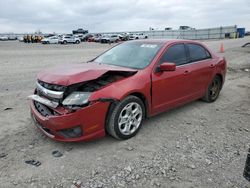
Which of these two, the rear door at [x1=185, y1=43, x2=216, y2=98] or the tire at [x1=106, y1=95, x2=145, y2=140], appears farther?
the rear door at [x1=185, y1=43, x2=216, y2=98]

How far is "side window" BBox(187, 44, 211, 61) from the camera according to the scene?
5510mm

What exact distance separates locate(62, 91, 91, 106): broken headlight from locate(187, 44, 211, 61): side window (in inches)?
109

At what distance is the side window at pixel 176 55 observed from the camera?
480 centimetres

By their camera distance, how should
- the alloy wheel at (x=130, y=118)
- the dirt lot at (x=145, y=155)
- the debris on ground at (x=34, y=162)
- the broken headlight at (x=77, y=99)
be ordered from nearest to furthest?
the dirt lot at (x=145, y=155)
the debris on ground at (x=34, y=162)
the broken headlight at (x=77, y=99)
the alloy wheel at (x=130, y=118)

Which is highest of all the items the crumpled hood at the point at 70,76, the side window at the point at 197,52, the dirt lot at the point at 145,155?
the side window at the point at 197,52

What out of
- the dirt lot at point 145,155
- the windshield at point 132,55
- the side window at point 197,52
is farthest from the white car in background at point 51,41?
the side window at point 197,52

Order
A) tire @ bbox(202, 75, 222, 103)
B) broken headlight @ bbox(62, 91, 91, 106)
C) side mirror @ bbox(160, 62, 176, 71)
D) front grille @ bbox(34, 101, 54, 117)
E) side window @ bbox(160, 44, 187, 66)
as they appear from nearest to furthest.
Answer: broken headlight @ bbox(62, 91, 91, 106)
front grille @ bbox(34, 101, 54, 117)
side mirror @ bbox(160, 62, 176, 71)
side window @ bbox(160, 44, 187, 66)
tire @ bbox(202, 75, 222, 103)

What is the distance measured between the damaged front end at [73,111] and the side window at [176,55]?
1.38 meters

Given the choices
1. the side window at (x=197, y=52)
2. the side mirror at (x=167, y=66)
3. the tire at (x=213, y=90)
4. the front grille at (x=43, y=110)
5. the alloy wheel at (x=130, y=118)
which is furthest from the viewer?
the tire at (x=213, y=90)

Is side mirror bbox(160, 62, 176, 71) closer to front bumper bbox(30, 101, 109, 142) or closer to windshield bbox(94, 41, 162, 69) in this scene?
windshield bbox(94, 41, 162, 69)

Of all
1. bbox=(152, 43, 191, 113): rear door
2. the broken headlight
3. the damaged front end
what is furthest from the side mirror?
the broken headlight

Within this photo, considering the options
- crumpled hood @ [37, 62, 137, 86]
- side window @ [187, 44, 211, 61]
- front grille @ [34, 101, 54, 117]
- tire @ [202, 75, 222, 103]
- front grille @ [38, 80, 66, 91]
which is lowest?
tire @ [202, 75, 222, 103]

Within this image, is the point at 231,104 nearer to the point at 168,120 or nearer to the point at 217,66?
the point at 217,66

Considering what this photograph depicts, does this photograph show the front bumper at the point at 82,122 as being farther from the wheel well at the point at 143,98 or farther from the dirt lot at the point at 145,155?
the wheel well at the point at 143,98
